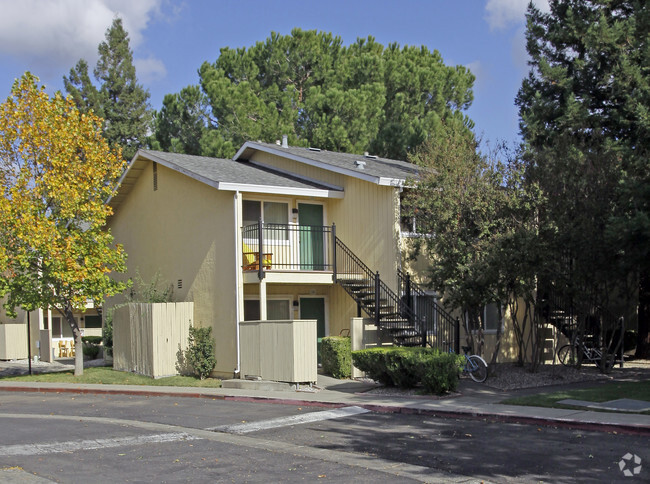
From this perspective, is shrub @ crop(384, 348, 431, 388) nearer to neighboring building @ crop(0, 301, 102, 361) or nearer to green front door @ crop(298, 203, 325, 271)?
green front door @ crop(298, 203, 325, 271)

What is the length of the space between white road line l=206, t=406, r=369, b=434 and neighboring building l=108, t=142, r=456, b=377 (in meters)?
5.08

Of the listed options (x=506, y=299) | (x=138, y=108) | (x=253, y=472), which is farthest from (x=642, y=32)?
(x=138, y=108)

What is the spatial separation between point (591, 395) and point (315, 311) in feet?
30.5

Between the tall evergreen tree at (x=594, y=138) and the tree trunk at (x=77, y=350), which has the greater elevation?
the tall evergreen tree at (x=594, y=138)

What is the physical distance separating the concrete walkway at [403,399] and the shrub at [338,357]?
13.6 inches

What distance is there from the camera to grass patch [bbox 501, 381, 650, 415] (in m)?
13.5

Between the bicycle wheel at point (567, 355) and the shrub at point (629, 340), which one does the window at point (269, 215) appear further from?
the shrub at point (629, 340)

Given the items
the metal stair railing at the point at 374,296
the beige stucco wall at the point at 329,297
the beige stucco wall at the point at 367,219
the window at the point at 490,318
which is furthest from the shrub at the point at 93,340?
the window at the point at 490,318

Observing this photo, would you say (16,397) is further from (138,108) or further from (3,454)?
(138,108)

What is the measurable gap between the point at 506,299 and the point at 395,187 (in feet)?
14.4

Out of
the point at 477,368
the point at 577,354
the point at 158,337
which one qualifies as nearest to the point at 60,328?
the point at 158,337

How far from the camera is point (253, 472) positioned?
869 centimetres

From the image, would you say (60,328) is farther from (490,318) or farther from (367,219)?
(490,318)

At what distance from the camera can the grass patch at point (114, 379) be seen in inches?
747
